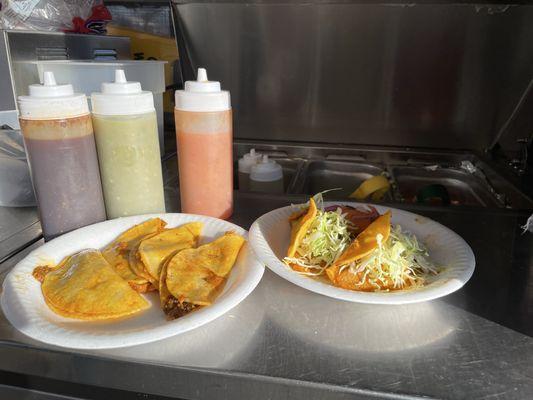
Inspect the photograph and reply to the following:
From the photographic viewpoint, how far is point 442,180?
5.67 ft

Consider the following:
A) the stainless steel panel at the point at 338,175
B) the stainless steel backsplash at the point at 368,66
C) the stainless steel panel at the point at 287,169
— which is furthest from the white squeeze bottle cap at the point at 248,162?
the stainless steel backsplash at the point at 368,66

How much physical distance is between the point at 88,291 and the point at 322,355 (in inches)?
16.9

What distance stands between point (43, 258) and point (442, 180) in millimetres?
1543

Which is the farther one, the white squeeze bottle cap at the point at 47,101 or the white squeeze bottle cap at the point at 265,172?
the white squeeze bottle cap at the point at 265,172

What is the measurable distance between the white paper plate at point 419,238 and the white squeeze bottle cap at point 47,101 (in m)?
0.47

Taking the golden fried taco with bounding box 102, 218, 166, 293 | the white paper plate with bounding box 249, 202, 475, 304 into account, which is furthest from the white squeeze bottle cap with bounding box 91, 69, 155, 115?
the white paper plate with bounding box 249, 202, 475, 304

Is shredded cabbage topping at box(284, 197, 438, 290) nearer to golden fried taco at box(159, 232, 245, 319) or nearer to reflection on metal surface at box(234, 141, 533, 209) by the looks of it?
golden fried taco at box(159, 232, 245, 319)

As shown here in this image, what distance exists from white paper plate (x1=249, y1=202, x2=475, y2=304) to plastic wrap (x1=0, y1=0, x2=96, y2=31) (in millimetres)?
1184

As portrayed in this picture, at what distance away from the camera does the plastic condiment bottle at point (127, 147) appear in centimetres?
87

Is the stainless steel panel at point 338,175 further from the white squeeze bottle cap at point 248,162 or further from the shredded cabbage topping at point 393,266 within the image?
the shredded cabbage topping at point 393,266

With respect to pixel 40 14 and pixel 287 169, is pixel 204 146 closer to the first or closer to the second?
pixel 287 169

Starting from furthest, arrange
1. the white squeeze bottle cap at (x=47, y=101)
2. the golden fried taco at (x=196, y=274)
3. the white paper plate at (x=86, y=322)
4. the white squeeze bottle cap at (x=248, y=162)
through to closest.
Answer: the white squeeze bottle cap at (x=248, y=162) < the white squeeze bottle cap at (x=47, y=101) < the golden fried taco at (x=196, y=274) < the white paper plate at (x=86, y=322)

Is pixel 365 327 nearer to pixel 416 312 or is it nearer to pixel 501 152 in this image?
pixel 416 312

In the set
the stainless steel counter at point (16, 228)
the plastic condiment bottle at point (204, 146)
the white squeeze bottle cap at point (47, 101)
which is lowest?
the stainless steel counter at point (16, 228)
